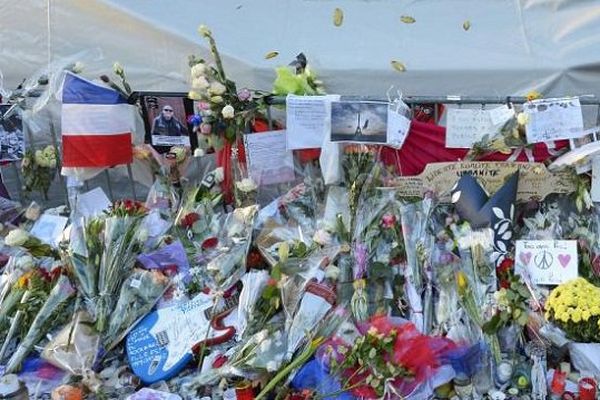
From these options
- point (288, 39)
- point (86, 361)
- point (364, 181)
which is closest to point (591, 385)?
point (364, 181)

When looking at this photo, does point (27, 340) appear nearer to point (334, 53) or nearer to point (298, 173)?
point (298, 173)

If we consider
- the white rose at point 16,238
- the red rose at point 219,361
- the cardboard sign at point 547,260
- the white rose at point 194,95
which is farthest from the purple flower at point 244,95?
the cardboard sign at point 547,260

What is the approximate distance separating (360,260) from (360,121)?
0.74m

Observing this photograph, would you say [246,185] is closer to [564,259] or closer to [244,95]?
[244,95]

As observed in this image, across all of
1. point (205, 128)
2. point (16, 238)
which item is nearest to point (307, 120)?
point (205, 128)

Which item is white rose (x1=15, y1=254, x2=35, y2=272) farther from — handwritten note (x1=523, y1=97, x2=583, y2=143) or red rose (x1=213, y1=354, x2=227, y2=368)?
handwritten note (x1=523, y1=97, x2=583, y2=143)

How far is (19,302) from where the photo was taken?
10.2ft

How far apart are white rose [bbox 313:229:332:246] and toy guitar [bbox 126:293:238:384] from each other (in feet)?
1.51

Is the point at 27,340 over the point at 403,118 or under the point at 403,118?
under

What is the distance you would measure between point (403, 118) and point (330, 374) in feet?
4.63

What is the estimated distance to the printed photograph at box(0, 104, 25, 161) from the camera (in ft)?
12.7

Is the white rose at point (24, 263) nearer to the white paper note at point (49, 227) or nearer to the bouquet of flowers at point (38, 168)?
the white paper note at point (49, 227)

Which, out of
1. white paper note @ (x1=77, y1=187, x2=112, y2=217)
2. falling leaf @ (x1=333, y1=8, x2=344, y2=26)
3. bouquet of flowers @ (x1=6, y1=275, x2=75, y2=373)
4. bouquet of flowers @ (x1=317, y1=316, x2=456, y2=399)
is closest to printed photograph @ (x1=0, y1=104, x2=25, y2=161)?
white paper note @ (x1=77, y1=187, x2=112, y2=217)

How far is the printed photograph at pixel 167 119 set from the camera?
3.84 meters
